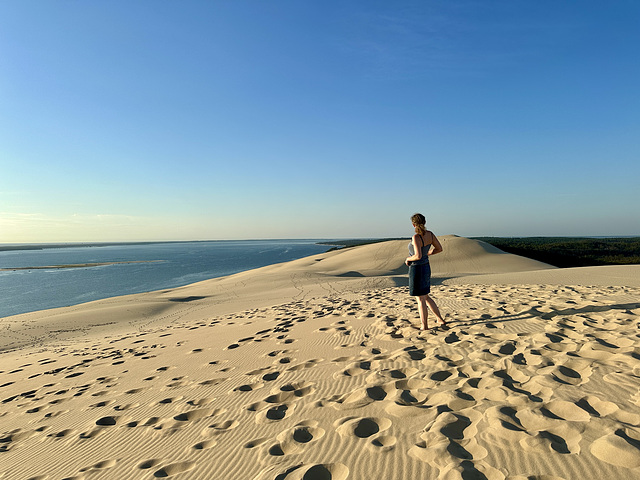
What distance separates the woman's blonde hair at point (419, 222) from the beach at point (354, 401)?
164cm

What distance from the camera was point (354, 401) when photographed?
3.03m

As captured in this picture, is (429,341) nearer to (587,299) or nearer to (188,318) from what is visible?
(587,299)

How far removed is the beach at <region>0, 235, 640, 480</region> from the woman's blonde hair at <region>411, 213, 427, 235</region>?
1.64m

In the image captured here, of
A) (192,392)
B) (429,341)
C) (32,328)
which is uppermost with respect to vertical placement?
(429,341)

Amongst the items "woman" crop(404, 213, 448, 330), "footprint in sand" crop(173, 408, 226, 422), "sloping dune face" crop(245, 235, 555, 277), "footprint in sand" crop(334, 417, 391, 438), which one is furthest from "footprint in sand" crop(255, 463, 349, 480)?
"sloping dune face" crop(245, 235, 555, 277)

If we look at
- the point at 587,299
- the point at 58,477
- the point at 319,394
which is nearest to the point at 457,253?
the point at 587,299

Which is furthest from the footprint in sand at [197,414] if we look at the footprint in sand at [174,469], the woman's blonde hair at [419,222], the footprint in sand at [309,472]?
the woman's blonde hair at [419,222]

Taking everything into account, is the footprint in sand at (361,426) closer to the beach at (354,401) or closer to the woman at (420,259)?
the beach at (354,401)

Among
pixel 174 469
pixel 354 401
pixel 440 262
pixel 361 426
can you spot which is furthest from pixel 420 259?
pixel 440 262

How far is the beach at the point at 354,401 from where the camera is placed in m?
2.14

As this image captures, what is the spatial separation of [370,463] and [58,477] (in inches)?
94.1

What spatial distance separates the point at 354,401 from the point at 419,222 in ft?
10.1

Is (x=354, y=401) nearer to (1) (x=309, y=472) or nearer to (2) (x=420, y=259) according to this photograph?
(1) (x=309, y=472)

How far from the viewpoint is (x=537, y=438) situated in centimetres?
214
